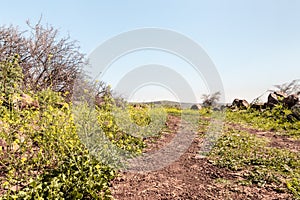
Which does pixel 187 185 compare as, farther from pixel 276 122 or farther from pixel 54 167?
pixel 276 122

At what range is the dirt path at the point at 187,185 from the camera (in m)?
2.74

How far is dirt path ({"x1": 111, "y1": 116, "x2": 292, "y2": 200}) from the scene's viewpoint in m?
2.74

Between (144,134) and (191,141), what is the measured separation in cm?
102

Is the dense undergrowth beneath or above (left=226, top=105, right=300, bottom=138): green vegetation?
beneath

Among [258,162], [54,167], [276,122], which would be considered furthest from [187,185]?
[276,122]

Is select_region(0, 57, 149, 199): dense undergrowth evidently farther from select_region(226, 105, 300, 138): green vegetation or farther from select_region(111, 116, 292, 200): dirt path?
select_region(226, 105, 300, 138): green vegetation

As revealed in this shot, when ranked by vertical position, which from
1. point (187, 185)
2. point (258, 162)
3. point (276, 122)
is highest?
point (276, 122)

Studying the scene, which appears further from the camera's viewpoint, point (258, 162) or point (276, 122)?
point (276, 122)

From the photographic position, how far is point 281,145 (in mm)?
5367

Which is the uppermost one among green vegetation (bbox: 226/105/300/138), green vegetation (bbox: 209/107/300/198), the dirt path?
green vegetation (bbox: 226/105/300/138)

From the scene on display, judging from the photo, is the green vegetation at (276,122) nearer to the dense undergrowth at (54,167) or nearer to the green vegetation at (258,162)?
the green vegetation at (258,162)

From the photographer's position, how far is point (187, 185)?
3008mm

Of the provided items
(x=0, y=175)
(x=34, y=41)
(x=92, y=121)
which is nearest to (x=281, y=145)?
(x=92, y=121)

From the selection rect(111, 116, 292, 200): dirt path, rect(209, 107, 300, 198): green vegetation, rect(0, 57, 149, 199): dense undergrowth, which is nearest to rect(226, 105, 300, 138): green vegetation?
rect(209, 107, 300, 198): green vegetation
